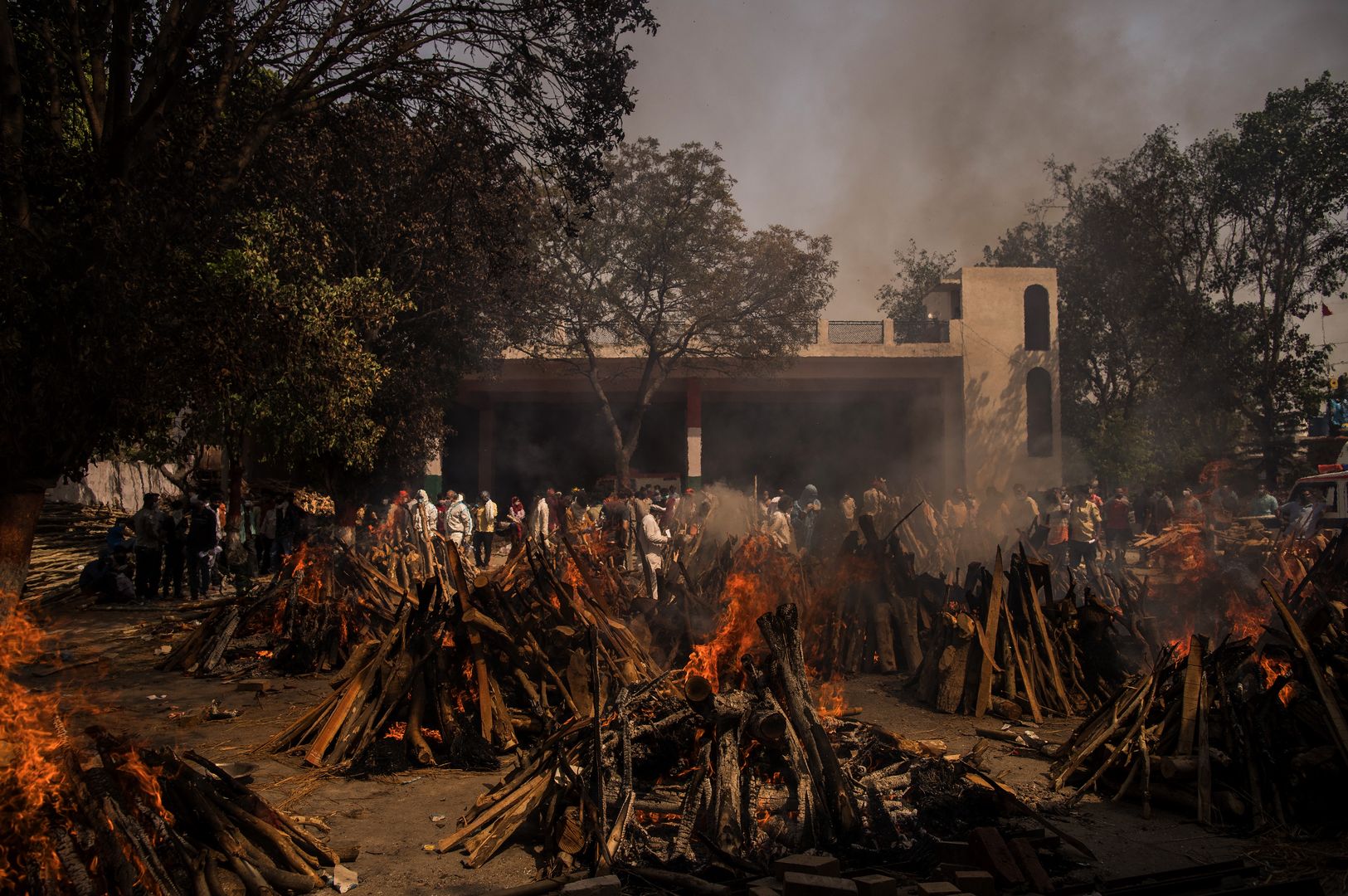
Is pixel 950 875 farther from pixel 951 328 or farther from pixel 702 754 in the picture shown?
pixel 951 328

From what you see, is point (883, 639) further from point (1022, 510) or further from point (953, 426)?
point (953, 426)

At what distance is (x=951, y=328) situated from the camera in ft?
107

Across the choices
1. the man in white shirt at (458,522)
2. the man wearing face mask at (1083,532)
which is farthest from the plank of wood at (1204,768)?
the man in white shirt at (458,522)

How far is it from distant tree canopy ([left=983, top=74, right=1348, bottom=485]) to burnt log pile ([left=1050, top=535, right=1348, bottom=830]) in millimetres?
26122

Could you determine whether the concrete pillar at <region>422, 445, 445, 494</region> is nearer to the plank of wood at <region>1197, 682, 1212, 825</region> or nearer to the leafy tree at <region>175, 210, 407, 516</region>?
the leafy tree at <region>175, 210, 407, 516</region>

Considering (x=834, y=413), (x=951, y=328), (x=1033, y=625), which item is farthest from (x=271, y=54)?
(x=834, y=413)

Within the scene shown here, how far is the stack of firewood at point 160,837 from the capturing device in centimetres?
385

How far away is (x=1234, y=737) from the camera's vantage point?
591 cm

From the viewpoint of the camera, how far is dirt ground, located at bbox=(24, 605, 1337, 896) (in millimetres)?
5090

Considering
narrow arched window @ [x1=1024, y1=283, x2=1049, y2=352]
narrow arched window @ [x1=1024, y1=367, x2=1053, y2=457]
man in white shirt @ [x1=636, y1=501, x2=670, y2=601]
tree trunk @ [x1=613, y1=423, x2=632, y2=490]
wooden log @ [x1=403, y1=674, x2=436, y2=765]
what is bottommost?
wooden log @ [x1=403, y1=674, x2=436, y2=765]

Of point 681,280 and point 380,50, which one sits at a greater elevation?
point 681,280

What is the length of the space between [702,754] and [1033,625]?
4.68 meters

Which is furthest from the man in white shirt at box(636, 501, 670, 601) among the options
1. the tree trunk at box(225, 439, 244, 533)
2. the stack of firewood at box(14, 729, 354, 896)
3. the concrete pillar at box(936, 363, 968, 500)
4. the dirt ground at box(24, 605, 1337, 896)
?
the concrete pillar at box(936, 363, 968, 500)

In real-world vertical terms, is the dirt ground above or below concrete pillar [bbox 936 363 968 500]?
below
